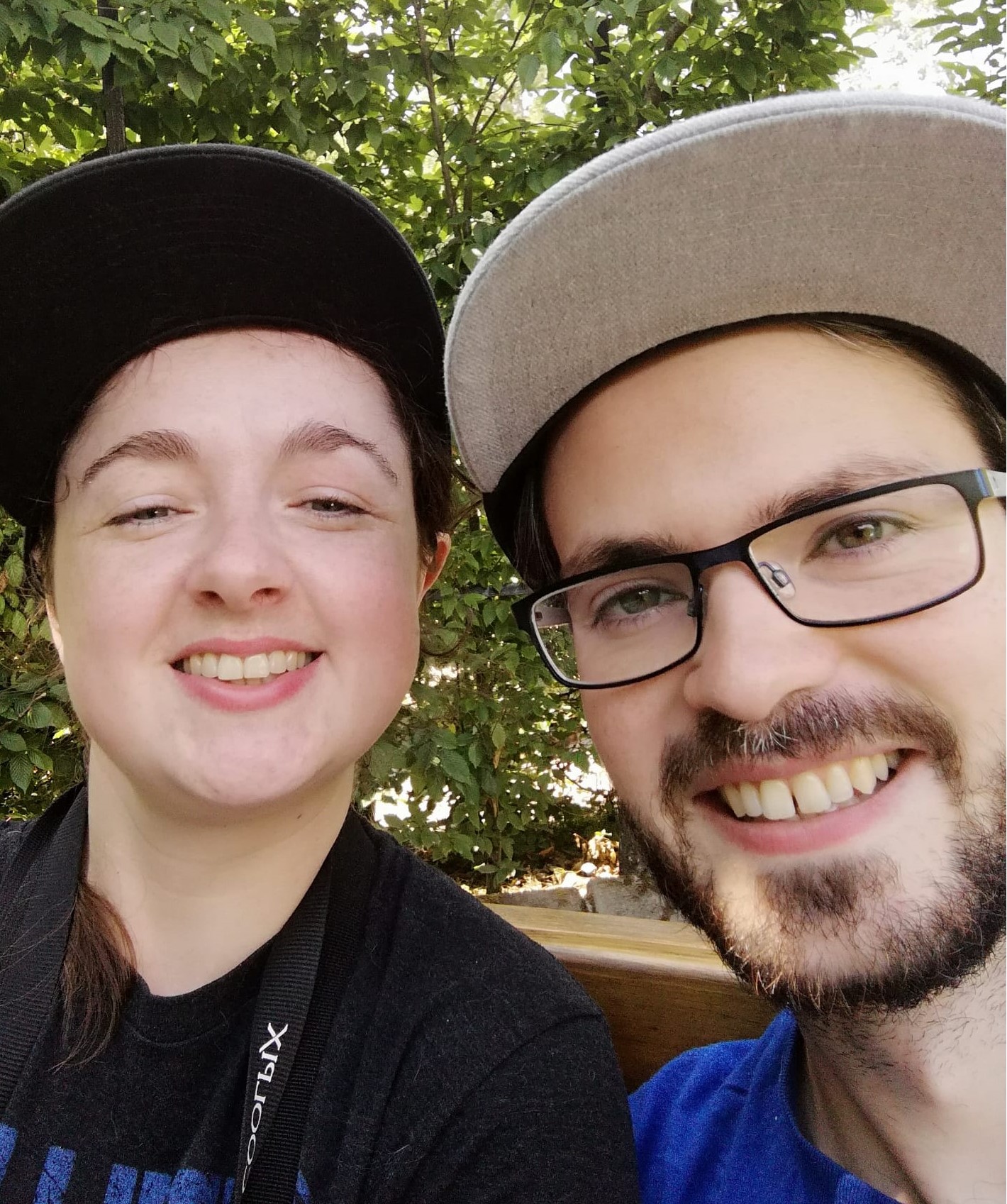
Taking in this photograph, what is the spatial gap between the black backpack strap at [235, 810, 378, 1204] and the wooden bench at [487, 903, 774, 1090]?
1.36 ft

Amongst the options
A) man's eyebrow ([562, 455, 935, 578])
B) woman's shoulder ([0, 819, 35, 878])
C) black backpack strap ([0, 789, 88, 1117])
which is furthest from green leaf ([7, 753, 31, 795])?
man's eyebrow ([562, 455, 935, 578])

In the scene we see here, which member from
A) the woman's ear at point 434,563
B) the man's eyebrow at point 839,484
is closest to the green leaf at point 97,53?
the woman's ear at point 434,563

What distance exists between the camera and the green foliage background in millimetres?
2492

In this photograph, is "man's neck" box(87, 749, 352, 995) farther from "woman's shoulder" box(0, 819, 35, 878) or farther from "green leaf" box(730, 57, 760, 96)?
"green leaf" box(730, 57, 760, 96)

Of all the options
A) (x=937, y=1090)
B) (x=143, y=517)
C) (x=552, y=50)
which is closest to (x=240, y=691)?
(x=143, y=517)

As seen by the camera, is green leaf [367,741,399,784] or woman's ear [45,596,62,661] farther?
green leaf [367,741,399,784]

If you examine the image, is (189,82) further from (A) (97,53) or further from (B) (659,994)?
(B) (659,994)

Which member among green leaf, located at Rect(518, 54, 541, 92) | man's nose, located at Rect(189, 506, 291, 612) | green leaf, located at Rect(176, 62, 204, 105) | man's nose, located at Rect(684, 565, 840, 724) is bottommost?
man's nose, located at Rect(684, 565, 840, 724)

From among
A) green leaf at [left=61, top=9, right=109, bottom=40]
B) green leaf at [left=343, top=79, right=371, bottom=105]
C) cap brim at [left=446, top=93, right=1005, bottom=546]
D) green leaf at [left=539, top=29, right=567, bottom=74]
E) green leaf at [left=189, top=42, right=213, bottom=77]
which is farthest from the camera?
green leaf at [left=343, top=79, right=371, bottom=105]

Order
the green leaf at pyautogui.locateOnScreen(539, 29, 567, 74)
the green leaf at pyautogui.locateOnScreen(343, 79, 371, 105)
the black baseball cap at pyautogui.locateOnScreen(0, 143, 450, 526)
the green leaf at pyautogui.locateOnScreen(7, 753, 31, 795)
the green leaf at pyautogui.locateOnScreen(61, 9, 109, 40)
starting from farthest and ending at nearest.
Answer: the green leaf at pyautogui.locateOnScreen(343, 79, 371, 105) < the green leaf at pyautogui.locateOnScreen(7, 753, 31, 795) < the green leaf at pyautogui.locateOnScreen(539, 29, 567, 74) < the green leaf at pyautogui.locateOnScreen(61, 9, 109, 40) < the black baseball cap at pyautogui.locateOnScreen(0, 143, 450, 526)

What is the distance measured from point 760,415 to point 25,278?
111cm

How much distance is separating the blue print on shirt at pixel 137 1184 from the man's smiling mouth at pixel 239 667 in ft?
2.10

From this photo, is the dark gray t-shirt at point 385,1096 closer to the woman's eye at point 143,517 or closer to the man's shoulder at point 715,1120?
the man's shoulder at point 715,1120

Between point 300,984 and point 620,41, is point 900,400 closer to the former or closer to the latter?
point 300,984
